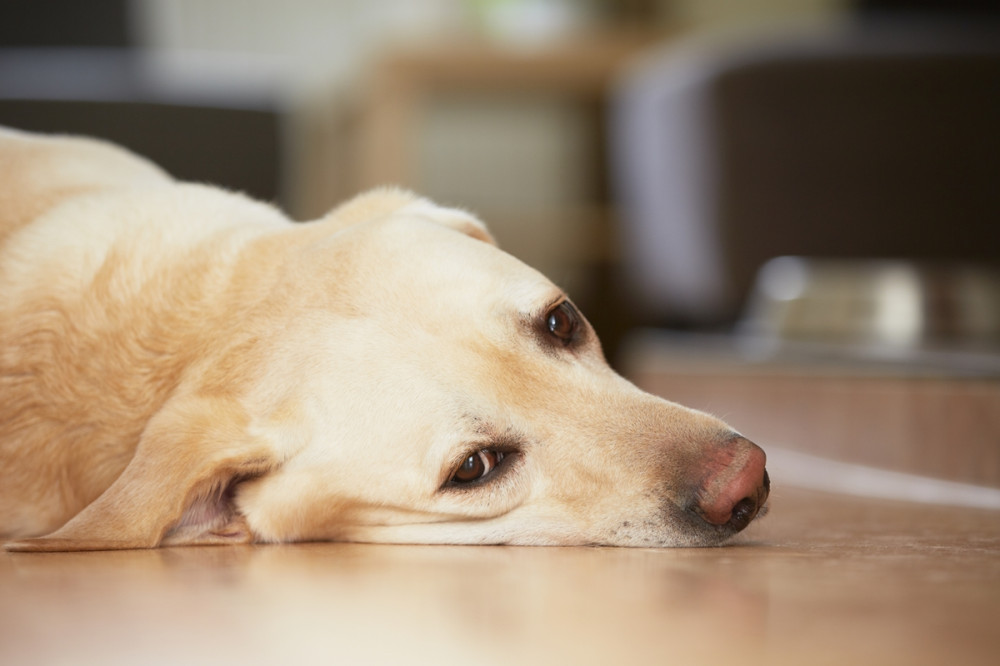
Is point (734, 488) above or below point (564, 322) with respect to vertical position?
below

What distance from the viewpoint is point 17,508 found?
1.81m

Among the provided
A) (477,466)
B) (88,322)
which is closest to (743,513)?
(477,466)

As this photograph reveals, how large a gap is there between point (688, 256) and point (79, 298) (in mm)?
3724

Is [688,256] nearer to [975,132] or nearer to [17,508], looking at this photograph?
Result: [975,132]

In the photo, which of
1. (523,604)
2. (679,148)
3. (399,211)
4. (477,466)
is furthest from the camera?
(679,148)

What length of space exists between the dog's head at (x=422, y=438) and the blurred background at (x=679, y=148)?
0.81m

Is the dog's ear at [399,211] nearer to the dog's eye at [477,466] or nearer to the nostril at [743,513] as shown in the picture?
the dog's eye at [477,466]

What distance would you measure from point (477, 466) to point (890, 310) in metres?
2.54

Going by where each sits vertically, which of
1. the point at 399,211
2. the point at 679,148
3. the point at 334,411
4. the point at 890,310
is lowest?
the point at 890,310

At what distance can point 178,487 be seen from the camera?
5.35 feet

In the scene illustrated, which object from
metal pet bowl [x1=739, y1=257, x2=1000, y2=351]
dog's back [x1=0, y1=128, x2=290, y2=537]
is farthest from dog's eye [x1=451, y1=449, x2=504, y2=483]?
metal pet bowl [x1=739, y1=257, x2=1000, y2=351]

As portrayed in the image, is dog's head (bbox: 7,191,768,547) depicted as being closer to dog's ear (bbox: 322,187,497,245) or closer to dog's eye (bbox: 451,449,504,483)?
dog's eye (bbox: 451,449,504,483)

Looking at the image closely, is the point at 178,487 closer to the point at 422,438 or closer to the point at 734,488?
the point at 422,438

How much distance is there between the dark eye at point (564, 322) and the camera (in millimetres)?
1886
